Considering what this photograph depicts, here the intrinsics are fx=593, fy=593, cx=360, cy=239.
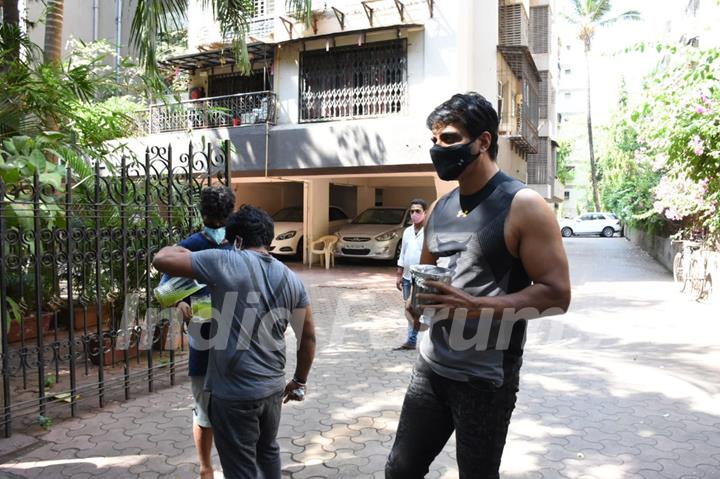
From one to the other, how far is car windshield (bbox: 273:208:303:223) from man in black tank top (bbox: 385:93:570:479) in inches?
638

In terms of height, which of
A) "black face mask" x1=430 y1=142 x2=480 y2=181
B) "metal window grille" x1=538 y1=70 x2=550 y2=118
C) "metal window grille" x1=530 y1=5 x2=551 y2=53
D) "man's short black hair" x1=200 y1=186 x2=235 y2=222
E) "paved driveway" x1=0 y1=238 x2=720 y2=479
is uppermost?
"metal window grille" x1=530 y1=5 x2=551 y2=53

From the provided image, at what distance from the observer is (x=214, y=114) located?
15977mm

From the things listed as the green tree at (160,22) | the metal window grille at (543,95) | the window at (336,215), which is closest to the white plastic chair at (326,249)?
the window at (336,215)

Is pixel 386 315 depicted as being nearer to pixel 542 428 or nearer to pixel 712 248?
pixel 542 428

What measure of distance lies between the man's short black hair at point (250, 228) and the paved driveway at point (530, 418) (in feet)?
5.67

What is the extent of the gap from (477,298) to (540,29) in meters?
22.9

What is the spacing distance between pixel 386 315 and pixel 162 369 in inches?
176

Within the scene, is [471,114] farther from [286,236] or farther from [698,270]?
[286,236]

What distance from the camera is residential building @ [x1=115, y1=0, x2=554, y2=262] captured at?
13586 mm

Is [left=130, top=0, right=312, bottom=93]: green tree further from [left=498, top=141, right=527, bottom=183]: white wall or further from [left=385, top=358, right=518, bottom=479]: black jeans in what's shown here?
[left=498, top=141, right=527, bottom=183]: white wall

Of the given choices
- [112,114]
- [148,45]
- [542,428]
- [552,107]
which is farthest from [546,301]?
[552,107]

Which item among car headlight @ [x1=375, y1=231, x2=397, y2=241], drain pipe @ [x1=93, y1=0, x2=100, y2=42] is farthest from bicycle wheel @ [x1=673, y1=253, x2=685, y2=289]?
drain pipe @ [x1=93, y1=0, x2=100, y2=42]

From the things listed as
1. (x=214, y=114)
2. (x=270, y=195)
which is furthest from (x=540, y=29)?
(x=214, y=114)

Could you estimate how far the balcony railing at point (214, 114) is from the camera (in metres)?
15.3
